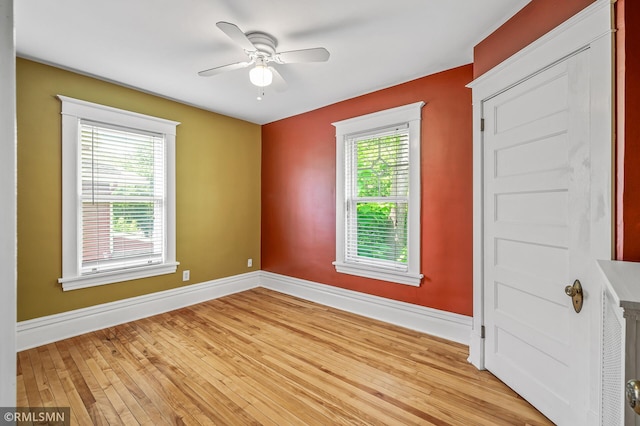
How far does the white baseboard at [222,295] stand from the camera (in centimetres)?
268

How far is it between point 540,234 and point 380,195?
5.61 ft

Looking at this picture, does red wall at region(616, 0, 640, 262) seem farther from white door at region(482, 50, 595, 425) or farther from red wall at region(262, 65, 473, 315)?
red wall at region(262, 65, 473, 315)

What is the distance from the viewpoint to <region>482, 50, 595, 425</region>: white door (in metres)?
1.55

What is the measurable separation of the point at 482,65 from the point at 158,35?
2563mm

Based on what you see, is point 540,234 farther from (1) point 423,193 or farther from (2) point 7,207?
(2) point 7,207

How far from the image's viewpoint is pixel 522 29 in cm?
191

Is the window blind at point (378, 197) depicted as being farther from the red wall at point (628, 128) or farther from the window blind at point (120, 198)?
the window blind at point (120, 198)

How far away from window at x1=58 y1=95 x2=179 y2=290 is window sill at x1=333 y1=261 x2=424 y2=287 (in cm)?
216

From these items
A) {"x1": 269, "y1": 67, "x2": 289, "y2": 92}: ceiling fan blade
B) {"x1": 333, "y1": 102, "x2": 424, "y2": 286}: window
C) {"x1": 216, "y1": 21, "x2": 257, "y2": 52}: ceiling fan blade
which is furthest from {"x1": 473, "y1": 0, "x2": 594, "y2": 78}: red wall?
{"x1": 216, "y1": 21, "x2": 257, "y2": 52}: ceiling fan blade

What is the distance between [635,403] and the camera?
0.73 m

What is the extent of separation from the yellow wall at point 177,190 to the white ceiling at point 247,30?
0.83 ft

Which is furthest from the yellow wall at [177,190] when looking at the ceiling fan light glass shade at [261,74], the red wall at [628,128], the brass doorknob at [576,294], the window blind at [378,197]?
the red wall at [628,128]

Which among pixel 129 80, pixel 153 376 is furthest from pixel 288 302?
pixel 129 80

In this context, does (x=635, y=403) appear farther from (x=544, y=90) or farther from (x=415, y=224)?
(x=415, y=224)
